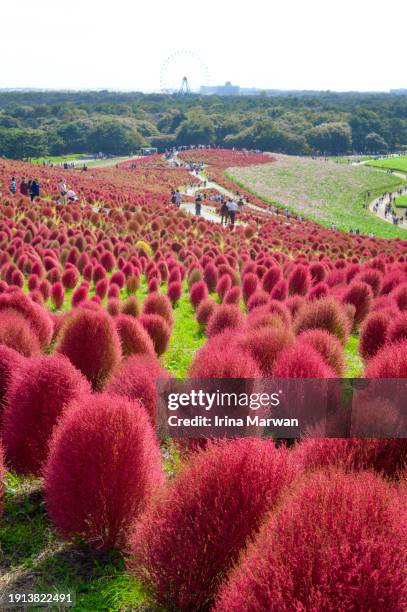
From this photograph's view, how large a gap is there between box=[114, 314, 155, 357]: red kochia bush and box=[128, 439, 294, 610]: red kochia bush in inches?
173

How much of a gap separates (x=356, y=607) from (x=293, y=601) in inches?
10.4

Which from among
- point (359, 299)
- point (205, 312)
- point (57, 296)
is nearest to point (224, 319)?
point (205, 312)

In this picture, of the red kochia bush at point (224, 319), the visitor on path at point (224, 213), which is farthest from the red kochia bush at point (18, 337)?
the visitor on path at point (224, 213)

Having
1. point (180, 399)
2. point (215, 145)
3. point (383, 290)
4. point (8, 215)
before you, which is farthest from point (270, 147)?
point (180, 399)

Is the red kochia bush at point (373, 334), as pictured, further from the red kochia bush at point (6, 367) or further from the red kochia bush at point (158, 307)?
the red kochia bush at point (6, 367)

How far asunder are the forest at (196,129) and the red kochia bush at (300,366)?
94.8 meters

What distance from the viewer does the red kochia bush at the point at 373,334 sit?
29.0 feet

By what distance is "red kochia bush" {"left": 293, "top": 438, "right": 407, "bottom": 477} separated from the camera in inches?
155

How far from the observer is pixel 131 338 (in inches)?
311

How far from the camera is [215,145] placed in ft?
419

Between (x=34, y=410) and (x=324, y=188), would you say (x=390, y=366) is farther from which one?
(x=324, y=188)

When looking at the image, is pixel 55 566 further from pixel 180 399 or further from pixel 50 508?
pixel 180 399

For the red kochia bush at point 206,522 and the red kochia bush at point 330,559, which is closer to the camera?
the red kochia bush at point 330,559

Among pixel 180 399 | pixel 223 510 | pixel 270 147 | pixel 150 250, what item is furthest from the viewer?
pixel 270 147
